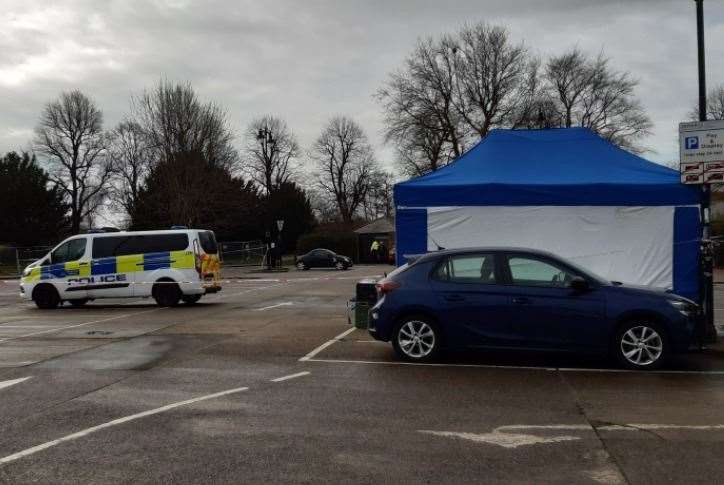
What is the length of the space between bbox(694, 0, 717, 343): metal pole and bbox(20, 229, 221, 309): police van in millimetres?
12911

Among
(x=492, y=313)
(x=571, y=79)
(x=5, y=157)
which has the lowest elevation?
(x=492, y=313)

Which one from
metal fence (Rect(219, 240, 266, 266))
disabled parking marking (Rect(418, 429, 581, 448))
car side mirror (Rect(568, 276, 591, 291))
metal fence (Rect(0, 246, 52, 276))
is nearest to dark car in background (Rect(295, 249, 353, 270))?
metal fence (Rect(219, 240, 266, 266))

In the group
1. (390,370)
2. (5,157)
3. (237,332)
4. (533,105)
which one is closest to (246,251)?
(533,105)

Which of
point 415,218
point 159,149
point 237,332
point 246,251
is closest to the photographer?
point 415,218

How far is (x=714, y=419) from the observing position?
6.67 meters

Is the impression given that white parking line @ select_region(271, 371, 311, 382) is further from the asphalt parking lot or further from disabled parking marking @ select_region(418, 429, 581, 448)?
disabled parking marking @ select_region(418, 429, 581, 448)

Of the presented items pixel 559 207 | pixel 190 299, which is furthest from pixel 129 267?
pixel 559 207

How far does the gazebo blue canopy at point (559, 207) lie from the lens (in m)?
12.2

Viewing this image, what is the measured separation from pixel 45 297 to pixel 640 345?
54.7ft

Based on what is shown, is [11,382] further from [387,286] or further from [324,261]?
[324,261]

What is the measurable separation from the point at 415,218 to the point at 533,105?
41084 mm

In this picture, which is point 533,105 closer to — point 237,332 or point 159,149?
point 159,149

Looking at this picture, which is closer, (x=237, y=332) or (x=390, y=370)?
(x=390, y=370)

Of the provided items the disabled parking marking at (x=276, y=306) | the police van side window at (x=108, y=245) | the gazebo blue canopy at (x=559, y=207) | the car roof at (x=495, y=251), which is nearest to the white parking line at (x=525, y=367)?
the car roof at (x=495, y=251)
